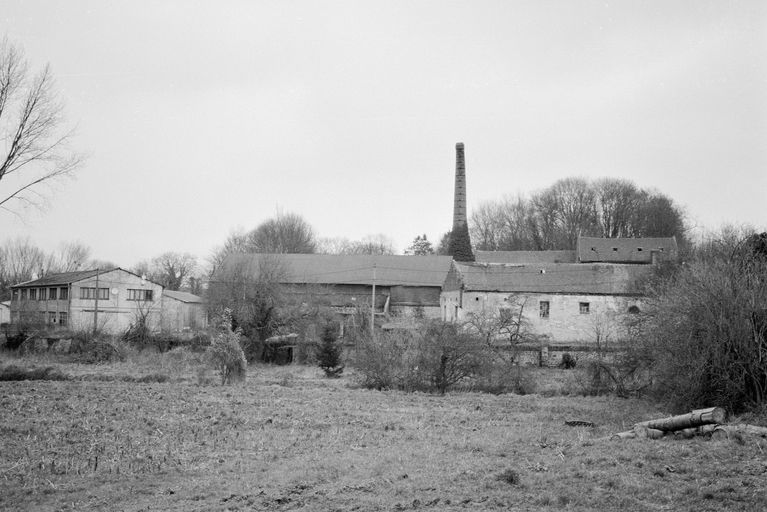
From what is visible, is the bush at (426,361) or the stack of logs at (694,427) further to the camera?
the bush at (426,361)

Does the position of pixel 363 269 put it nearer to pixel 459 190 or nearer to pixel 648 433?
pixel 459 190

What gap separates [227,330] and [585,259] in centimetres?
5024

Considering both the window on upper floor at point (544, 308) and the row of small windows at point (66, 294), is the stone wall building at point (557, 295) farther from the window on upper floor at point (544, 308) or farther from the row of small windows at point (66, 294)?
the row of small windows at point (66, 294)

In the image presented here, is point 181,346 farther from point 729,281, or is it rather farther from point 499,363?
point 729,281

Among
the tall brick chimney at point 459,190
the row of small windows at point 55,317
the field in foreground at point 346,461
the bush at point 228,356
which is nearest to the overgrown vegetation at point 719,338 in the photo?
the field in foreground at point 346,461

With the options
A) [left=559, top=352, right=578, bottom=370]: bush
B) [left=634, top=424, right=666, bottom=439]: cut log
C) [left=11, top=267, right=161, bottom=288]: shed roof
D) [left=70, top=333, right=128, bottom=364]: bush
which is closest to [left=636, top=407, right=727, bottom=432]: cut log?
[left=634, top=424, right=666, bottom=439]: cut log

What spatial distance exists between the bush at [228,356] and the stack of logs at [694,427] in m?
15.3

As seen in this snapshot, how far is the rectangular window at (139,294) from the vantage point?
54.5m

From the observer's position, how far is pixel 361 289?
58.0 metres

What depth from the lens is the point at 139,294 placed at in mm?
54906

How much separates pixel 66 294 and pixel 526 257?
1756 inches

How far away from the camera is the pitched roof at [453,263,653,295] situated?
40188mm

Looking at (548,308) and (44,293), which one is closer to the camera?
(548,308)

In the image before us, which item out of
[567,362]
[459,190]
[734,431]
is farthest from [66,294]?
[734,431]
